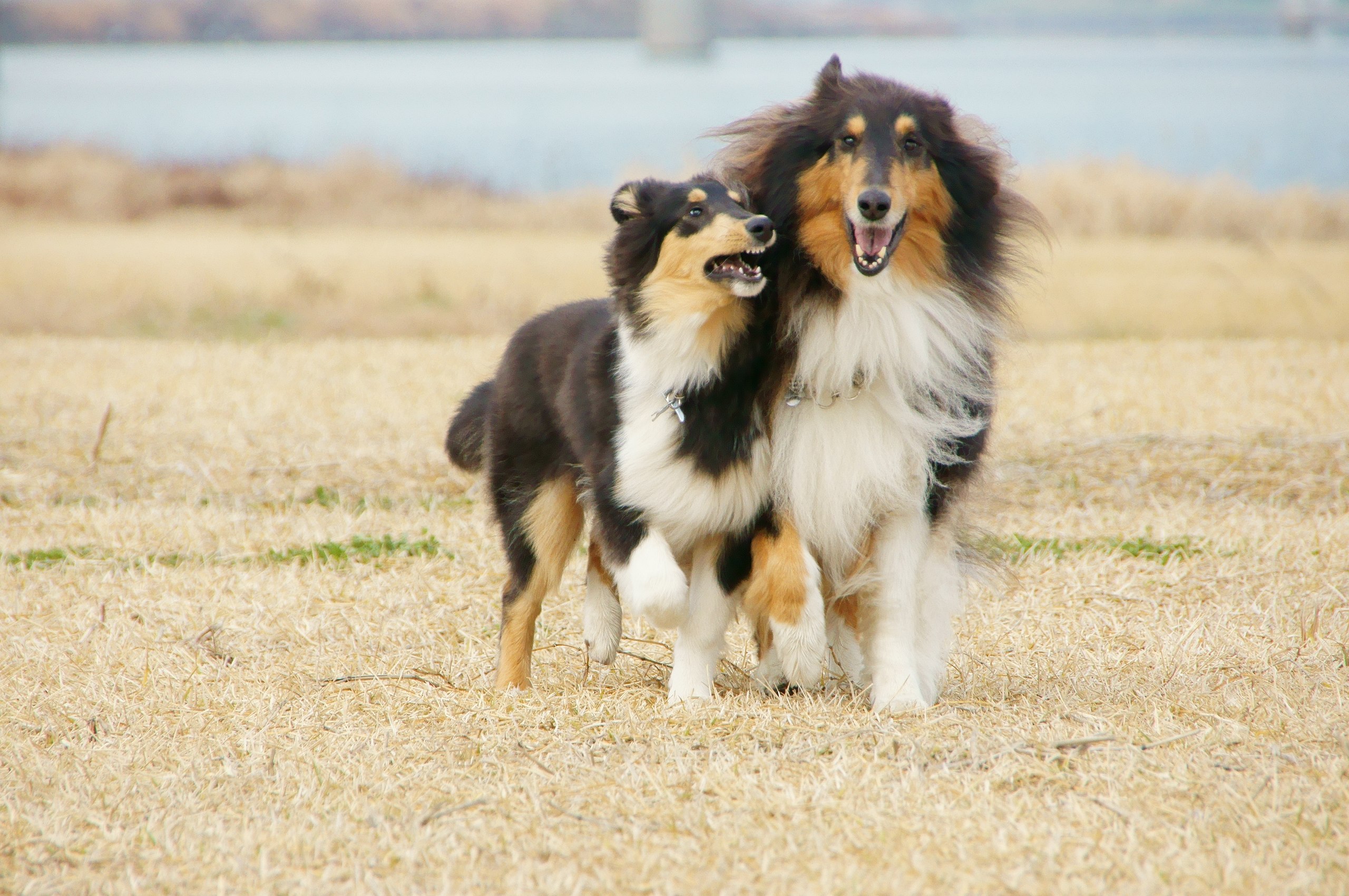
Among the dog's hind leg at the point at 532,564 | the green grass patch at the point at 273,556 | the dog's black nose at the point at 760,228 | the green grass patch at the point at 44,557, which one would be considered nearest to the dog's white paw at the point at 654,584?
the dog's hind leg at the point at 532,564

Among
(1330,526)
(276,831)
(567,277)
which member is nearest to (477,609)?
(276,831)

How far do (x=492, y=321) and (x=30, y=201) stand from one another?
8887mm

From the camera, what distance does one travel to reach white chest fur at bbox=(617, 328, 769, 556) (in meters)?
3.89

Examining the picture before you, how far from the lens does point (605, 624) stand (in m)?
4.50

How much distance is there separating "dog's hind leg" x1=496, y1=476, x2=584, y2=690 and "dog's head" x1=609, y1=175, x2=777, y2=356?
2.71ft

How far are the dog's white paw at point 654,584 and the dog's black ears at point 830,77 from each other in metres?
1.45

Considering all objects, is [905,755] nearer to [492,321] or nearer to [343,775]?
[343,775]

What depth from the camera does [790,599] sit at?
153 inches

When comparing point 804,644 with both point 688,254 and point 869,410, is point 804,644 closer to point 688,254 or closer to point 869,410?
point 869,410

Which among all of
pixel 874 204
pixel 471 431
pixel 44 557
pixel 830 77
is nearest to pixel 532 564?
pixel 471 431

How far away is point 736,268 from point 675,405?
0.44m

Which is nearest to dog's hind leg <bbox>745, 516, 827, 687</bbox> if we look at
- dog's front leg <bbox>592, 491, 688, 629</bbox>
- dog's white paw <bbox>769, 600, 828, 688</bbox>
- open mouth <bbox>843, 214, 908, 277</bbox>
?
dog's white paw <bbox>769, 600, 828, 688</bbox>

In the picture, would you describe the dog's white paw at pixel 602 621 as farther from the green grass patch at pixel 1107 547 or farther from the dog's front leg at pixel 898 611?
the green grass patch at pixel 1107 547

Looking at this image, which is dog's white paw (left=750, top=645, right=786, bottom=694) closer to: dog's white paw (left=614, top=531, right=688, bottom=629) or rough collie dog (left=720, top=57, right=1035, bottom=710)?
rough collie dog (left=720, top=57, right=1035, bottom=710)
